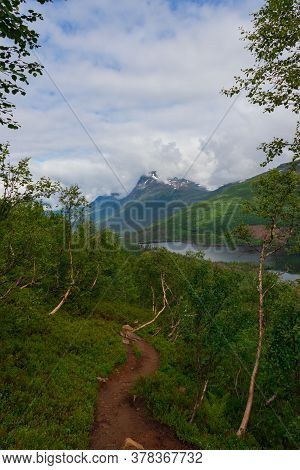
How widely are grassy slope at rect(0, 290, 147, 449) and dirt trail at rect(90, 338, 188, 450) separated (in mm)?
790

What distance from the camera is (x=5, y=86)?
8688mm

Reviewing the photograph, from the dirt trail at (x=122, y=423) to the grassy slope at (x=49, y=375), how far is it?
790 millimetres

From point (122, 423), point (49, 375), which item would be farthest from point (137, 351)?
point (122, 423)

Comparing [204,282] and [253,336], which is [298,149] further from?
[253,336]

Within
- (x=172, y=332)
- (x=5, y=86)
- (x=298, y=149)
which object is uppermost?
(x=5, y=86)

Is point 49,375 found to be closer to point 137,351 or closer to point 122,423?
point 122,423

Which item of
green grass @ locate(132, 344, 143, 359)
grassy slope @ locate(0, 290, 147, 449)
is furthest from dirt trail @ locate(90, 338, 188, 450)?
green grass @ locate(132, 344, 143, 359)

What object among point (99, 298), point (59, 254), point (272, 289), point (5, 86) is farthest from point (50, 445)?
point (99, 298)

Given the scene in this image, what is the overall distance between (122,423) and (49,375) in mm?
6277

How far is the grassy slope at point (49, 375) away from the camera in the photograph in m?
15.7

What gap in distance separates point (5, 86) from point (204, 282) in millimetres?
17444

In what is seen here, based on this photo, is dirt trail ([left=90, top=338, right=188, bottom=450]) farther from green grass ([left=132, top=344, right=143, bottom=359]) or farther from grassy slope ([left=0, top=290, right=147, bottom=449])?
green grass ([left=132, top=344, right=143, bottom=359])

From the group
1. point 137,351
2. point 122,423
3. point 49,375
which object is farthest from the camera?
point 137,351

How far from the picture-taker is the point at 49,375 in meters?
22.1
